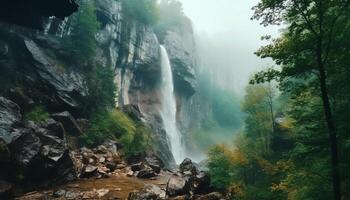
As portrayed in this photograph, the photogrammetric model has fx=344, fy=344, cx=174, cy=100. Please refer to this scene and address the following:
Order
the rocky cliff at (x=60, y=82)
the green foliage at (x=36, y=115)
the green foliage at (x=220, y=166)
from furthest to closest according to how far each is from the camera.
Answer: the green foliage at (x=36, y=115), the green foliage at (x=220, y=166), the rocky cliff at (x=60, y=82)

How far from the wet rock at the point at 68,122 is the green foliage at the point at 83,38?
521 inches

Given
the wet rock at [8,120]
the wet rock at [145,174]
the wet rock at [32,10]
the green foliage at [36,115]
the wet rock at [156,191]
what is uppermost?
the wet rock at [32,10]

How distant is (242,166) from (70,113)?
2283 centimetres

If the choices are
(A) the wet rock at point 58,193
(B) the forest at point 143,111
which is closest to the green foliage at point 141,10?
(B) the forest at point 143,111

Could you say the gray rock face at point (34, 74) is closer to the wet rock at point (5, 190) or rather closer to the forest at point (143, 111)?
the forest at point (143, 111)

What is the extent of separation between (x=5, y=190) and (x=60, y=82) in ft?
73.1

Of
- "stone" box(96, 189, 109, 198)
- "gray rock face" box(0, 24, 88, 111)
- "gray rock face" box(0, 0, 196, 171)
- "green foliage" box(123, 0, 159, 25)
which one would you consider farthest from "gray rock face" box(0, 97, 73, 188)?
"green foliage" box(123, 0, 159, 25)

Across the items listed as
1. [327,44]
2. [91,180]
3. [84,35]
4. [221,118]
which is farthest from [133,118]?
[221,118]

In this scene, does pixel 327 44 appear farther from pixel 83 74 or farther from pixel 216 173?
pixel 83 74

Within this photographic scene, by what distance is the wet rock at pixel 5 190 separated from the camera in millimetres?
20938

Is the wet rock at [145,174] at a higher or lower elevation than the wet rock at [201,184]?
higher

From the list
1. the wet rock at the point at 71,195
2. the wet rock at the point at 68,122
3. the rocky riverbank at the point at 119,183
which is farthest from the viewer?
the wet rock at the point at 68,122

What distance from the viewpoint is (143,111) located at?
7188 centimetres

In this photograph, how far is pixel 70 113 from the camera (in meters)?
42.2
